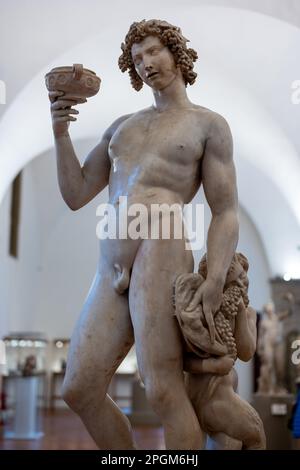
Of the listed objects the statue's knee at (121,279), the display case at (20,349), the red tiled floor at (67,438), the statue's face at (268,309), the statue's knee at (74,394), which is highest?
the statue's knee at (121,279)

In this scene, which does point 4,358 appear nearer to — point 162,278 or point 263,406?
point 263,406

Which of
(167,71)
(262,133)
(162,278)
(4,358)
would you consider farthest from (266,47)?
(4,358)

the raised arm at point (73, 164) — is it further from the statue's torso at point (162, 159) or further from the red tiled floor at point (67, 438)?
the red tiled floor at point (67, 438)

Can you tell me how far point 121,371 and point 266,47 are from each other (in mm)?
12789

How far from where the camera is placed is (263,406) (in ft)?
33.4

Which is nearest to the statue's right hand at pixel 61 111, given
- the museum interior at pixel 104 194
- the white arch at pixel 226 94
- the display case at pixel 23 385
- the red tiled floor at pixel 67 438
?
the museum interior at pixel 104 194

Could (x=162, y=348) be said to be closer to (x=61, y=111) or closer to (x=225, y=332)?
(x=225, y=332)

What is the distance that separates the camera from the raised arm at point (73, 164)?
3334mm

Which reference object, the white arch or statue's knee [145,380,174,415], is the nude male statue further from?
the white arch

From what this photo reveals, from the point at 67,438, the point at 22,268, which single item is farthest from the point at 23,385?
the point at 22,268

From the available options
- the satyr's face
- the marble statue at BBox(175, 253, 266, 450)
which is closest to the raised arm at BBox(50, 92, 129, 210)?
the satyr's face

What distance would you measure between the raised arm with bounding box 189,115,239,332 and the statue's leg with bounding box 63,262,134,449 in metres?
0.42

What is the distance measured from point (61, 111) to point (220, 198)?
2.75 feet

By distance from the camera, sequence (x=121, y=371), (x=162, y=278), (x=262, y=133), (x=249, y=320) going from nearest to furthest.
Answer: (x=162, y=278)
(x=249, y=320)
(x=262, y=133)
(x=121, y=371)
